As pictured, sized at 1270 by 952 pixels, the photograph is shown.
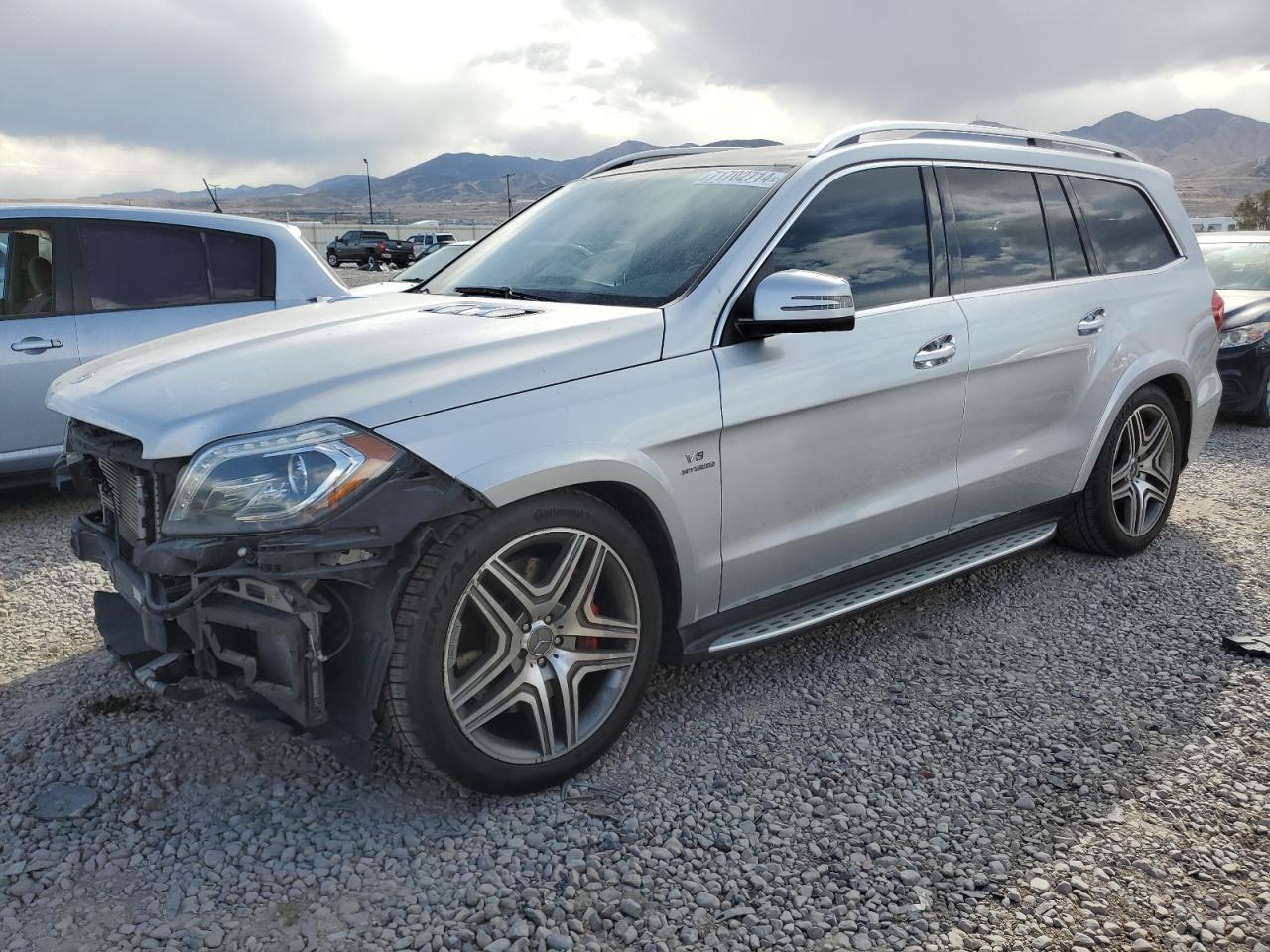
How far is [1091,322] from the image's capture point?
445 centimetres

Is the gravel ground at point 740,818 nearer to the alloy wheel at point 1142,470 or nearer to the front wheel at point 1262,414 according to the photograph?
the alloy wheel at point 1142,470

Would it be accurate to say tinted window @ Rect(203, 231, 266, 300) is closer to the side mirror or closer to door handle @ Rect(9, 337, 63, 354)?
door handle @ Rect(9, 337, 63, 354)

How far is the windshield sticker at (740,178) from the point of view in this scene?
11.6ft

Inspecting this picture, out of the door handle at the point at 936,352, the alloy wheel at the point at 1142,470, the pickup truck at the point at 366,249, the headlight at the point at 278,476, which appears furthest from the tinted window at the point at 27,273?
the pickup truck at the point at 366,249

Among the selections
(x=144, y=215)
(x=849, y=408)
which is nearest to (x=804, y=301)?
(x=849, y=408)

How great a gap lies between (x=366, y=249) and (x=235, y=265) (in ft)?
140

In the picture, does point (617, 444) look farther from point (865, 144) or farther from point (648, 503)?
point (865, 144)

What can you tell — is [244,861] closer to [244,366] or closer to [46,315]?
[244,366]

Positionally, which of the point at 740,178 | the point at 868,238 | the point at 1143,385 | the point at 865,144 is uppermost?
the point at 865,144

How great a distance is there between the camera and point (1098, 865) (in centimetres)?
268

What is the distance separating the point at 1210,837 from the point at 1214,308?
3.29 metres

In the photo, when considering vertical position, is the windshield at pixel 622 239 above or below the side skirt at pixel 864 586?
above

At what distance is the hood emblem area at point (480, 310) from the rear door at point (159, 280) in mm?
3291

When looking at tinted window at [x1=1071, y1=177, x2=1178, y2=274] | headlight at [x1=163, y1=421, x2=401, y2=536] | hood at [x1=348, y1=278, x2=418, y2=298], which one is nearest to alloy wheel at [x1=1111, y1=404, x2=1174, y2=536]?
tinted window at [x1=1071, y1=177, x2=1178, y2=274]
